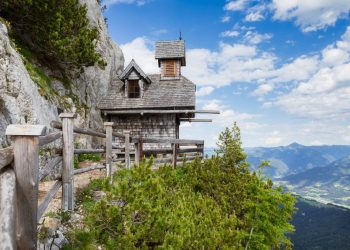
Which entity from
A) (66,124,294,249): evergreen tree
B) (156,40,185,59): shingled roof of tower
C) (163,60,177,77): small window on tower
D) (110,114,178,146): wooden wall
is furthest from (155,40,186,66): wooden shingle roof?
(66,124,294,249): evergreen tree

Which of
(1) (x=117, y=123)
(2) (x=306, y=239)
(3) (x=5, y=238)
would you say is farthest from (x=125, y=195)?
(2) (x=306, y=239)

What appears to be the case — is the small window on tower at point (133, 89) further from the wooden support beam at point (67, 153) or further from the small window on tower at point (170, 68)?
the wooden support beam at point (67, 153)

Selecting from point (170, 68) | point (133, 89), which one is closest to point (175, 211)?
point (133, 89)

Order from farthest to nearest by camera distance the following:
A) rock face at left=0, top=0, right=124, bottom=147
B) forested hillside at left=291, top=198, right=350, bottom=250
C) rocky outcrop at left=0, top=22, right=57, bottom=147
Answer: forested hillside at left=291, top=198, right=350, bottom=250 → rock face at left=0, top=0, right=124, bottom=147 → rocky outcrop at left=0, top=22, right=57, bottom=147

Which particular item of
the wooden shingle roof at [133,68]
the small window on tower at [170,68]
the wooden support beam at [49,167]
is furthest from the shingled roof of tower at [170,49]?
the wooden support beam at [49,167]

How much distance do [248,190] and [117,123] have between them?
14719mm

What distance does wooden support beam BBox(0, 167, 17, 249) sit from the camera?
130 inches

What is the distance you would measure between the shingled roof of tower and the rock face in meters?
6.10

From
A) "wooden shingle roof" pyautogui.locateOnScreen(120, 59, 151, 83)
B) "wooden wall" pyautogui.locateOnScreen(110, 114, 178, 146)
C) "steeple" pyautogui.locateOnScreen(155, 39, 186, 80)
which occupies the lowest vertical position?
"wooden wall" pyautogui.locateOnScreen(110, 114, 178, 146)

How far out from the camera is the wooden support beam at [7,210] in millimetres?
3305

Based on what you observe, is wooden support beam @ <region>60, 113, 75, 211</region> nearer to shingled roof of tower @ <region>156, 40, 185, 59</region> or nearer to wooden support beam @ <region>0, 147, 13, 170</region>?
wooden support beam @ <region>0, 147, 13, 170</region>

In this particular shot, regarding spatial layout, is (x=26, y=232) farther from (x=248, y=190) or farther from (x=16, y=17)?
(x=16, y=17)

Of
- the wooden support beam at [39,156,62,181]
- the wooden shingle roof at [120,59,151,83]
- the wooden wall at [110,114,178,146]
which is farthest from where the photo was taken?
the wooden shingle roof at [120,59,151,83]

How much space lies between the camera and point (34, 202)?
3668 mm
